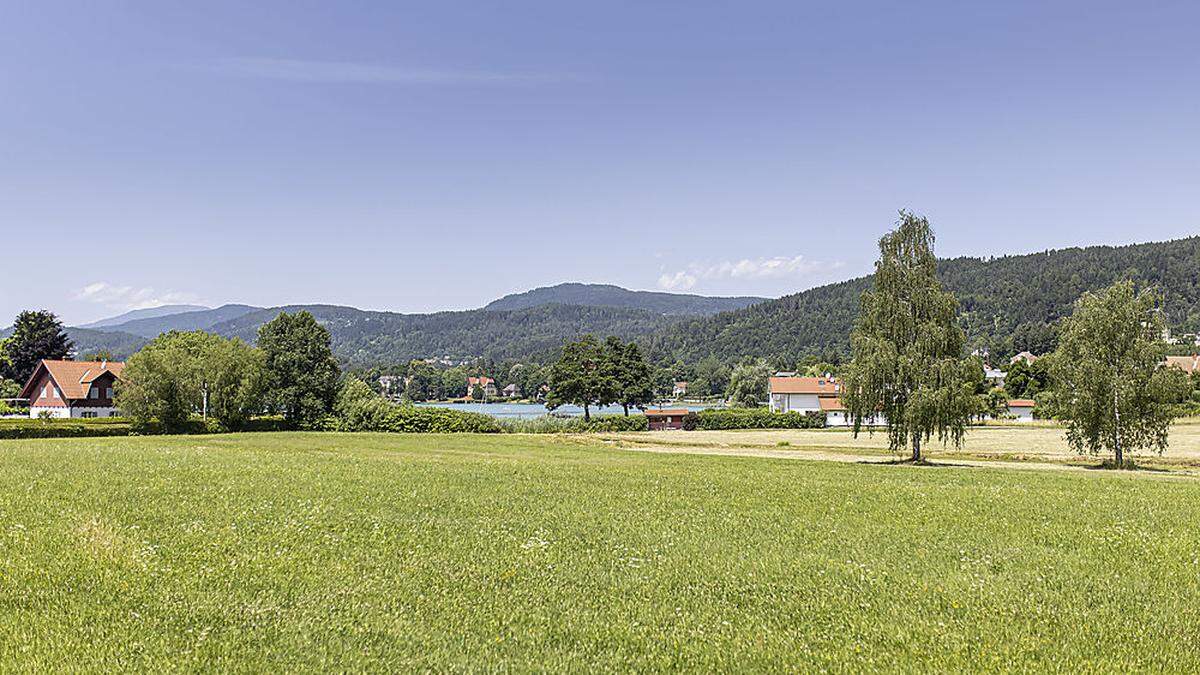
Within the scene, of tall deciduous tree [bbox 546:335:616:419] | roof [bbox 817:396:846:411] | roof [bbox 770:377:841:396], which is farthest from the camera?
roof [bbox 770:377:841:396]

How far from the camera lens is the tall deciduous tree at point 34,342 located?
116250 mm

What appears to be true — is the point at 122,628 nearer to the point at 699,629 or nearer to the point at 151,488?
the point at 699,629

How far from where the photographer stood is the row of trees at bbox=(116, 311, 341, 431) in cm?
7881

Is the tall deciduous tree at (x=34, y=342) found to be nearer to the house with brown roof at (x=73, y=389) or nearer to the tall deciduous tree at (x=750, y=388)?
the house with brown roof at (x=73, y=389)

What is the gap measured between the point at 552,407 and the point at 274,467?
4264 inches

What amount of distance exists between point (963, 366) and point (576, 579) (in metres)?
41.3

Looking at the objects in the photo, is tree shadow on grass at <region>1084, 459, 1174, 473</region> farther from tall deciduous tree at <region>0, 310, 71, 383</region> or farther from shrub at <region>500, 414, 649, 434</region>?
tall deciduous tree at <region>0, 310, 71, 383</region>

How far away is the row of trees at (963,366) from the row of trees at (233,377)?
6274 cm

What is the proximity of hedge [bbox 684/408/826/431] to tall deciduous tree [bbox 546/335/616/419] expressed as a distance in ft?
68.2

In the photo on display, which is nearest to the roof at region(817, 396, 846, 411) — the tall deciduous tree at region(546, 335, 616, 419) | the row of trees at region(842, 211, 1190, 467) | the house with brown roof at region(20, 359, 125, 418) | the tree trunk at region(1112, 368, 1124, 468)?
the tall deciduous tree at region(546, 335, 616, 419)

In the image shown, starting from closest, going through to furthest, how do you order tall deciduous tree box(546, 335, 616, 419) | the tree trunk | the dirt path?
the tree trunk
the dirt path
tall deciduous tree box(546, 335, 616, 419)

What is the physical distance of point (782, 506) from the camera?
21.9 metres

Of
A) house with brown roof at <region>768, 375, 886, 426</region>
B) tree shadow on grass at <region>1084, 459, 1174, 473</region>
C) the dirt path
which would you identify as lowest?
the dirt path

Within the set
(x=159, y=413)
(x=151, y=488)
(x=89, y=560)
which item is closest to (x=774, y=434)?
(x=159, y=413)
